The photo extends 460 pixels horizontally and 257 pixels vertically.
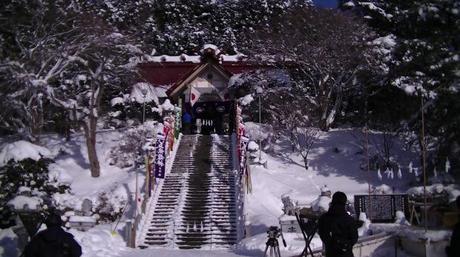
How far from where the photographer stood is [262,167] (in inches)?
909

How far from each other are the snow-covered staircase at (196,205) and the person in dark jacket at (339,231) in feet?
26.4

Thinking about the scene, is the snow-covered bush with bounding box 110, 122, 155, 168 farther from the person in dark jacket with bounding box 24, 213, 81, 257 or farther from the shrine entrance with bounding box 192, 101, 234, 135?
the person in dark jacket with bounding box 24, 213, 81, 257

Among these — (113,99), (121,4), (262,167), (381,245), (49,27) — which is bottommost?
(381,245)

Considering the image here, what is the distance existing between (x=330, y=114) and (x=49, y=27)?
13.7m

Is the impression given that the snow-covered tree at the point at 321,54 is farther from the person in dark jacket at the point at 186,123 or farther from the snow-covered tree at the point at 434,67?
the snow-covered tree at the point at 434,67

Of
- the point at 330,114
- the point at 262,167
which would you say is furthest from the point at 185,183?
the point at 330,114

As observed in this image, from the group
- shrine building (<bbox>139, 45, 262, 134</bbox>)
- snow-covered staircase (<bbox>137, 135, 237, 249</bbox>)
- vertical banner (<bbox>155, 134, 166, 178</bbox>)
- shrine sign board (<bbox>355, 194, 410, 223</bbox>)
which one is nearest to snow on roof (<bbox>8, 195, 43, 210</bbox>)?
snow-covered staircase (<bbox>137, 135, 237, 249</bbox>)

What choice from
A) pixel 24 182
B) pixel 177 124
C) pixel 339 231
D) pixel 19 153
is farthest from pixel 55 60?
pixel 339 231

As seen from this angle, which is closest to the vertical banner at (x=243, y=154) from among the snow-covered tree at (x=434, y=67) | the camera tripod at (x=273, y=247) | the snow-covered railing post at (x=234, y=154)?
the snow-covered railing post at (x=234, y=154)

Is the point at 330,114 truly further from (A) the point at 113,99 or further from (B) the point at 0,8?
(B) the point at 0,8

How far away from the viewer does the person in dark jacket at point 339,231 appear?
684cm

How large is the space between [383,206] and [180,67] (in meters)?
22.0

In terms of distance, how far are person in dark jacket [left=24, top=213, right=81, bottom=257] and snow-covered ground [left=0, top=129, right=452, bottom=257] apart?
565 cm

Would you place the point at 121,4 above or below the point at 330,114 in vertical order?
above
